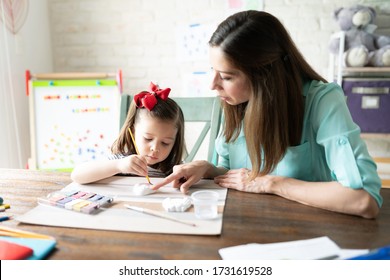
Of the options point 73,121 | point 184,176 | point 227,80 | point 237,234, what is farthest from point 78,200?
point 73,121

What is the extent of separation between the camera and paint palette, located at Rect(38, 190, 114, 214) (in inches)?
36.4

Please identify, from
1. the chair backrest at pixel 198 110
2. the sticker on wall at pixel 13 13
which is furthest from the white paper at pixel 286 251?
the sticker on wall at pixel 13 13

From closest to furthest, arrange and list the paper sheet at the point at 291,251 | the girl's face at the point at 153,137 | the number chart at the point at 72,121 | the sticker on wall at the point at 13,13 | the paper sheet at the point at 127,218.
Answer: the paper sheet at the point at 291,251
the paper sheet at the point at 127,218
the girl's face at the point at 153,137
the sticker on wall at the point at 13,13
the number chart at the point at 72,121

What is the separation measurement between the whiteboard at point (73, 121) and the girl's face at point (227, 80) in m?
1.56

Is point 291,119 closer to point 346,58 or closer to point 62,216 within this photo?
point 62,216

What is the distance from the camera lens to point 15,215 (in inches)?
36.3

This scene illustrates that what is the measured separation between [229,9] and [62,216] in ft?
6.90

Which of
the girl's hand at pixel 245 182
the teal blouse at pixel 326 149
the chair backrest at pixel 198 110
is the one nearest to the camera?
the teal blouse at pixel 326 149

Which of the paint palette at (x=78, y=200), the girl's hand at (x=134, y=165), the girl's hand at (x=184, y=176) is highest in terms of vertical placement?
the girl's hand at (x=134, y=165)

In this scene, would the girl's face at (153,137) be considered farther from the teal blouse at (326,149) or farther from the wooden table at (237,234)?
the wooden table at (237,234)

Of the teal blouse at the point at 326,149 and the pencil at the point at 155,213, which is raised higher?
the teal blouse at the point at 326,149

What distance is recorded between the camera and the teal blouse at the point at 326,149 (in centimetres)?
95

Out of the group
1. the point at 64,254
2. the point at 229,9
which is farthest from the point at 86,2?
the point at 64,254

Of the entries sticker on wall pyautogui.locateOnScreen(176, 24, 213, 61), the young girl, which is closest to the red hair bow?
the young girl
